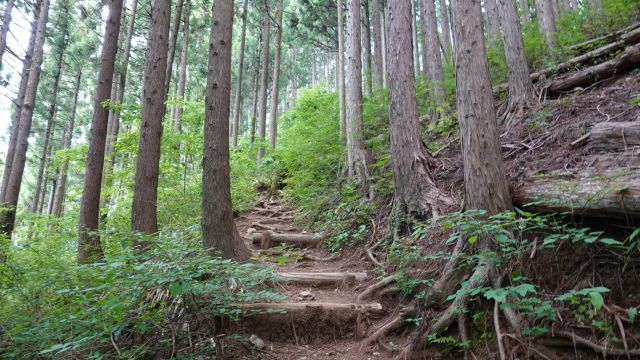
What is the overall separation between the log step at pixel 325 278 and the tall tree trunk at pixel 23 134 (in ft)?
25.6

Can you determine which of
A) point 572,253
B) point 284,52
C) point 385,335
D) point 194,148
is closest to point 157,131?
point 194,148

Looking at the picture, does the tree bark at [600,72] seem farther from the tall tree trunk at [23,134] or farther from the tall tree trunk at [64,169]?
the tall tree trunk at [64,169]

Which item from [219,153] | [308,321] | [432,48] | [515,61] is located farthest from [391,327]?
[432,48]

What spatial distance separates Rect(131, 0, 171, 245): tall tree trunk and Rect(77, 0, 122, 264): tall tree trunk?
139cm

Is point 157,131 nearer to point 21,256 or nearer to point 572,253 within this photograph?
point 21,256

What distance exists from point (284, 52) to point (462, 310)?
30.0 metres

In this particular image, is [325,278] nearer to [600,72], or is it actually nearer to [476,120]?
[476,120]

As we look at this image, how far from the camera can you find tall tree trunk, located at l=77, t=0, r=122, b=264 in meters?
6.93

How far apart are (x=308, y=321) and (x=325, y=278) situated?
1213 mm

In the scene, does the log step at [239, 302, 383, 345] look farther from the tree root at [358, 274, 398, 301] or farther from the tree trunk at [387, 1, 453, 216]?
the tree trunk at [387, 1, 453, 216]

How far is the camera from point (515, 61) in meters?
6.63

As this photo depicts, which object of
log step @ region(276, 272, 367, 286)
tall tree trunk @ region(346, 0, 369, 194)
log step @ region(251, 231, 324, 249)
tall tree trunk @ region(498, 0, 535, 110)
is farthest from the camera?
tall tree trunk @ region(346, 0, 369, 194)

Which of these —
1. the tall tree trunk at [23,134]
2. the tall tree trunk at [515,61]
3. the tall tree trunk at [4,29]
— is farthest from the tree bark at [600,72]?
the tall tree trunk at [4,29]

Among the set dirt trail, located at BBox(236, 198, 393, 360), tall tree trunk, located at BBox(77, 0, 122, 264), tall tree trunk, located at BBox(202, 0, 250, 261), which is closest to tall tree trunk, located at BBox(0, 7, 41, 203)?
tall tree trunk, located at BBox(77, 0, 122, 264)
